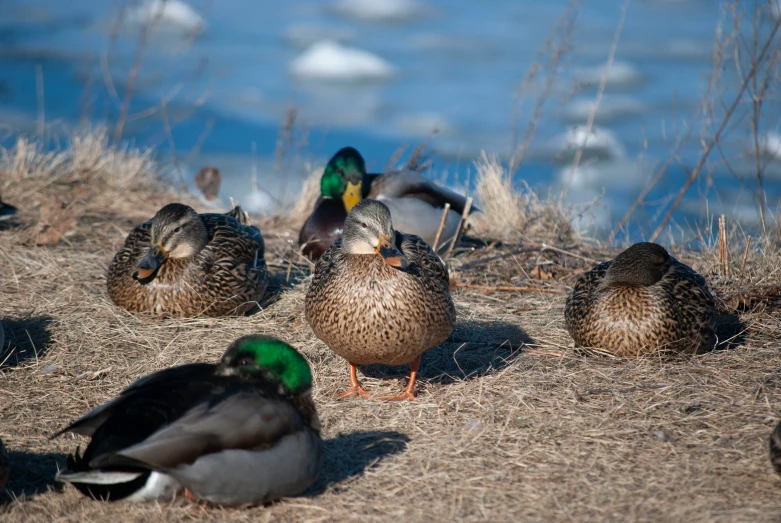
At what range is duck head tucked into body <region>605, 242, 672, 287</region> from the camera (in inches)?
161

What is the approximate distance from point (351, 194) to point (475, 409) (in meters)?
3.43

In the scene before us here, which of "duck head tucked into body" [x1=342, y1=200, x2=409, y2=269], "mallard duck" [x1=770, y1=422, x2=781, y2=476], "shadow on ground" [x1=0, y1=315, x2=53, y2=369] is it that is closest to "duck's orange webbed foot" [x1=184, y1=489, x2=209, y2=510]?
"duck head tucked into body" [x1=342, y1=200, x2=409, y2=269]

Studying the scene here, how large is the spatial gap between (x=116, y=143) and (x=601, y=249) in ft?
17.2

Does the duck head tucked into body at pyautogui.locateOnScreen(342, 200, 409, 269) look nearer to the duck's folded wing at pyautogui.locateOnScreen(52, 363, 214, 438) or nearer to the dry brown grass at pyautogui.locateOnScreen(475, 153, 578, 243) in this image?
the duck's folded wing at pyautogui.locateOnScreen(52, 363, 214, 438)

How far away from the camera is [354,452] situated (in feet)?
10.3

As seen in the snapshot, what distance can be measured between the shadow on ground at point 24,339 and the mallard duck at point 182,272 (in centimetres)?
48

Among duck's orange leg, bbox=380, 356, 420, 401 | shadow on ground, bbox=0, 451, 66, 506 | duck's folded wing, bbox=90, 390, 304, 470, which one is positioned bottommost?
shadow on ground, bbox=0, 451, 66, 506

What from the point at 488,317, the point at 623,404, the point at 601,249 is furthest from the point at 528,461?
the point at 601,249

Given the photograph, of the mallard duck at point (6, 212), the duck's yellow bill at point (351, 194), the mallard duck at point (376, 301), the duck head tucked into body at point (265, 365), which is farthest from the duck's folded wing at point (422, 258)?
the mallard duck at point (6, 212)

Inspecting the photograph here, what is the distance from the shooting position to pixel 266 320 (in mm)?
4820

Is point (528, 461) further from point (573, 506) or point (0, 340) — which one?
point (0, 340)

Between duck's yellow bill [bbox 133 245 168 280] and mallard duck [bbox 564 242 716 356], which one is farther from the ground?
mallard duck [bbox 564 242 716 356]

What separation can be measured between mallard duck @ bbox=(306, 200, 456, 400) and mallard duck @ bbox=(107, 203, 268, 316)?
123cm

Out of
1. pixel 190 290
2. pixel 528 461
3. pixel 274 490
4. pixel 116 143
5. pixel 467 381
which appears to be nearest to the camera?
pixel 274 490
